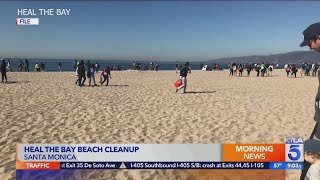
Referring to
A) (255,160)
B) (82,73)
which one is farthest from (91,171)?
(82,73)

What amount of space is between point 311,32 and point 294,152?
5.70 ft

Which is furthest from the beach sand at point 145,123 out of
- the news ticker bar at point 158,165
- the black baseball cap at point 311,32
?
the black baseball cap at point 311,32

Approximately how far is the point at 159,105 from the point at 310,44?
9653 mm

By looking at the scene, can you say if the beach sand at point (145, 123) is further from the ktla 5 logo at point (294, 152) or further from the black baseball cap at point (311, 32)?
the black baseball cap at point (311, 32)

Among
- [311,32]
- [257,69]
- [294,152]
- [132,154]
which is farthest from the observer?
[257,69]

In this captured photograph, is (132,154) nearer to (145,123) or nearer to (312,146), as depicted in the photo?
(312,146)

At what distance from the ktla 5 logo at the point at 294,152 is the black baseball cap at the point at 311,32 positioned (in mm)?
1542

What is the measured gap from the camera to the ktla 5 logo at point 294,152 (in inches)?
153

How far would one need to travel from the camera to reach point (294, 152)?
3.96m

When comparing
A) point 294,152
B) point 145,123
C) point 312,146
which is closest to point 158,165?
point 294,152

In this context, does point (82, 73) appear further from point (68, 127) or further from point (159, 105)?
point (68, 127)

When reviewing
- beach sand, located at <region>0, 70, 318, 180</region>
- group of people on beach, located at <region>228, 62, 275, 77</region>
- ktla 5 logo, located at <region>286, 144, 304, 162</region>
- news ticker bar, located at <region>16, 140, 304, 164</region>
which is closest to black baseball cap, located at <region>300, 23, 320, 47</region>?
ktla 5 logo, located at <region>286, 144, 304, 162</region>

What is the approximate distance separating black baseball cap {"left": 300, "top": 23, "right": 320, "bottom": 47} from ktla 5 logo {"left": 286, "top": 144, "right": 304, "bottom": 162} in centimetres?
154

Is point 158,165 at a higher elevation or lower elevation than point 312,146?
lower
